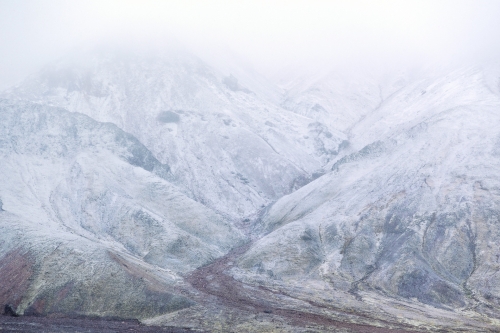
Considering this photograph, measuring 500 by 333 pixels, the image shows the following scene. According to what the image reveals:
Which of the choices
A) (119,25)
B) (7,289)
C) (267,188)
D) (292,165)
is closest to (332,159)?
(292,165)

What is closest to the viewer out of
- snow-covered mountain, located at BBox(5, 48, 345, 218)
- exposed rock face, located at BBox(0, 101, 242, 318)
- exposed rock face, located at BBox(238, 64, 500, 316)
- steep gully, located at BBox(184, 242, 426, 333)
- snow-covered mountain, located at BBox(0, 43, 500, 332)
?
steep gully, located at BBox(184, 242, 426, 333)

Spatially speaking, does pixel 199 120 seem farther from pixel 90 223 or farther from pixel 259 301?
pixel 259 301

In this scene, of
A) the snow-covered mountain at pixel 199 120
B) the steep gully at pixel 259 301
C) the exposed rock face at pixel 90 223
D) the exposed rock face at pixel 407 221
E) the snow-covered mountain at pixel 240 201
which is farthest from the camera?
the snow-covered mountain at pixel 199 120

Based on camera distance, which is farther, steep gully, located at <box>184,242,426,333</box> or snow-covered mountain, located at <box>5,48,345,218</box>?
snow-covered mountain, located at <box>5,48,345,218</box>

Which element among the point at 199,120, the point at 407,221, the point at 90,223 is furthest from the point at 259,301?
the point at 199,120

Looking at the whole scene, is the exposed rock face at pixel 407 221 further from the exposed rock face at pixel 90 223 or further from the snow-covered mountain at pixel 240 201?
the exposed rock face at pixel 90 223

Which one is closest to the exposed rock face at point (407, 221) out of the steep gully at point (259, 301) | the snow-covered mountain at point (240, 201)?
the snow-covered mountain at point (240, 201)

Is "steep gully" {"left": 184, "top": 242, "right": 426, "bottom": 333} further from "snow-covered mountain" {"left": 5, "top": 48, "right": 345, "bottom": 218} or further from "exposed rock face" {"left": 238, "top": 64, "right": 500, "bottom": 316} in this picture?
"snow-covered mountain" {"left": 5, "top": 48, "right": 345, "bottom": 218}

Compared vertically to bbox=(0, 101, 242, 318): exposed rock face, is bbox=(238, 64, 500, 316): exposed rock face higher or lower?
higher

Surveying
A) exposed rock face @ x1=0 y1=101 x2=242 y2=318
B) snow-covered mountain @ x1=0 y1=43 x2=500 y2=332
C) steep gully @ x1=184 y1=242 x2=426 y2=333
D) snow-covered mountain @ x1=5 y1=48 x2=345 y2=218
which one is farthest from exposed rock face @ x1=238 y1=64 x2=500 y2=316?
snow-covered mountain @ x1=5 y1=48 x2=345 y2=218
